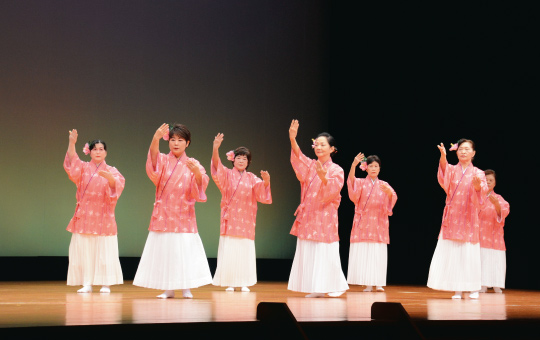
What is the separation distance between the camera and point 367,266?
8523 mm

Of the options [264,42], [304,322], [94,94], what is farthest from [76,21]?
[304,322]

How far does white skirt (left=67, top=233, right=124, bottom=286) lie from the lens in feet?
23.2

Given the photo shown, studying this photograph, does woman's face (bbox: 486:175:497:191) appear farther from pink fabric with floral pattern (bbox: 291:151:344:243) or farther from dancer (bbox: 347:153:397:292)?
pink fabric with floral pattern (bbox: 291:151:344:243)

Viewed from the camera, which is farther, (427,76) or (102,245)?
(427,76)

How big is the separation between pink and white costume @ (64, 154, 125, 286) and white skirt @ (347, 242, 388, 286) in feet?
8.96

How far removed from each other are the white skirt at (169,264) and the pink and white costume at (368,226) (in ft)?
9.57

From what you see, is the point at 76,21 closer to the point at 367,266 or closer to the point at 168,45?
the point at 168,45

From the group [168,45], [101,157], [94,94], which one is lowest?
[101,157]

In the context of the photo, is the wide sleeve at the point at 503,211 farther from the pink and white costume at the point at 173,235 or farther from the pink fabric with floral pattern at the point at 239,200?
the pink and white costume at the point at 173,235

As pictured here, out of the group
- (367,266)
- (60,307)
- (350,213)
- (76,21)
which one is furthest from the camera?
(350,213)

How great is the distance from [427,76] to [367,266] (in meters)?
2.74

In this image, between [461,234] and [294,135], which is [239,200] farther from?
[461,234]

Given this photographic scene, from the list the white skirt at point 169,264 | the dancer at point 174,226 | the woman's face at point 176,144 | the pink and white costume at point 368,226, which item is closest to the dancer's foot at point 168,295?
the dancer at point 174,226

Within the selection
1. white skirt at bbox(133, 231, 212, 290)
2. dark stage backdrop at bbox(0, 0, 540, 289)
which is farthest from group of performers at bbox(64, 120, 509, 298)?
dark stage backdrop at bbox(0, 0, 540, 289)
